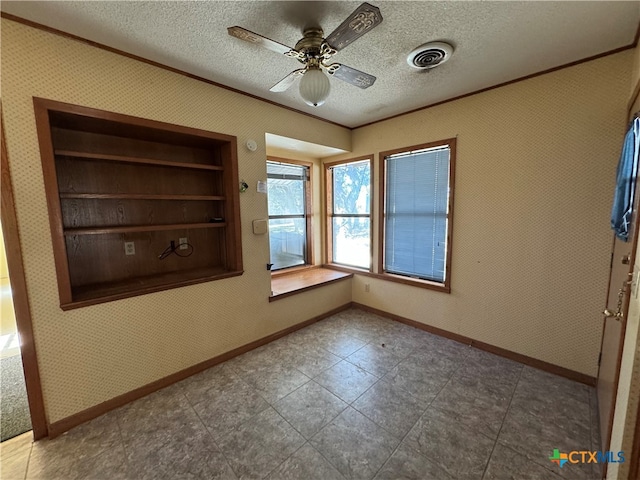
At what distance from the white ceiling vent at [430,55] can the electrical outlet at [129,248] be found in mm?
2616

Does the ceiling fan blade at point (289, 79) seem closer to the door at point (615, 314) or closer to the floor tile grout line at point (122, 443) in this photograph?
the door at point (615, 314)

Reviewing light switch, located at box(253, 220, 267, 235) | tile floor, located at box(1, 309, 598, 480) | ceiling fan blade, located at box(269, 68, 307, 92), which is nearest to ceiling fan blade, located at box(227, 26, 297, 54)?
ceiling fan blade, located at box(269, 68, 307, 92)

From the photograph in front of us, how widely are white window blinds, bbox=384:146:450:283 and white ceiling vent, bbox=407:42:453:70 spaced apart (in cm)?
99

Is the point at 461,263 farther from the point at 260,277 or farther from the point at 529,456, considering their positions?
the point at 260,277

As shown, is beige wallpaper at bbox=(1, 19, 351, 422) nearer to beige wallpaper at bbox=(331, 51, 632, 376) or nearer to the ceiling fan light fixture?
the ceiling fan light fixture

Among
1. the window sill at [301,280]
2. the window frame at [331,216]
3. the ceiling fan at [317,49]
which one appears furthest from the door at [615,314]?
the window sill at [301,280]

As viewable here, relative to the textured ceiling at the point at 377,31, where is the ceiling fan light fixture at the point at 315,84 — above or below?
below

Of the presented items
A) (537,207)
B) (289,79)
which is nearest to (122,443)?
(289,79)

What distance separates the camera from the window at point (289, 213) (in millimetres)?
3467

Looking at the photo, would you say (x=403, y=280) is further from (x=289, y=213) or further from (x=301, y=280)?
(x=289, y=213)

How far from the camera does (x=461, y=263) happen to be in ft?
8.52

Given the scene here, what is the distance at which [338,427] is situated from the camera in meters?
1.65

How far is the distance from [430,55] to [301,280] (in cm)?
259

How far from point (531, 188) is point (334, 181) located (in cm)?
234
